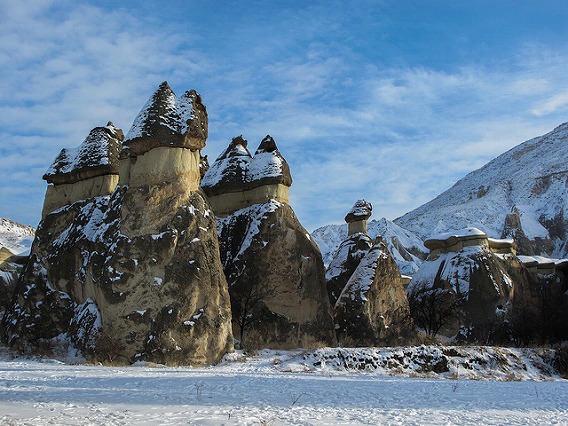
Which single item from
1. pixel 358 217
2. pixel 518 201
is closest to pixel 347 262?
pixel 358 217

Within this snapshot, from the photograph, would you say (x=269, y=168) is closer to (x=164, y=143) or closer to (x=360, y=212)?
(x=164, y=143)

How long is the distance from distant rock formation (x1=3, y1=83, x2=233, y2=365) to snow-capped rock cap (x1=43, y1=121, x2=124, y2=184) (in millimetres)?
2205

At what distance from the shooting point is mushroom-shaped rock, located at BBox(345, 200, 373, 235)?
32062 millimetres

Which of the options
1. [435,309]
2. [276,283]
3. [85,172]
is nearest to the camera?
[276,283]

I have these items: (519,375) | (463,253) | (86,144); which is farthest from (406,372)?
(463,253)

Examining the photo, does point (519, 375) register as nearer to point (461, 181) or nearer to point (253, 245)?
point (253, 245)

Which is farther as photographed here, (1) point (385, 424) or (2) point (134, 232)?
(2) point (134, 232)

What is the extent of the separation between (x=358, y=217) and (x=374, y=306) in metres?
8.42

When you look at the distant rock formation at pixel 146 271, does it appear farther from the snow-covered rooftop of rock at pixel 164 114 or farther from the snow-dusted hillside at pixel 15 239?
the snow-dusted hillside at pixel 15 239

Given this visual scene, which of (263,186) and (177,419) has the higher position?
(263,186)

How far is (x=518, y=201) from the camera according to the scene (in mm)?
99562

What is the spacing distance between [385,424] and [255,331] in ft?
46.9

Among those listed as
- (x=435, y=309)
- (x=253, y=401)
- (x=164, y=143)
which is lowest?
(x=253, y=401)

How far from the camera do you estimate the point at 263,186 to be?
23.6m
